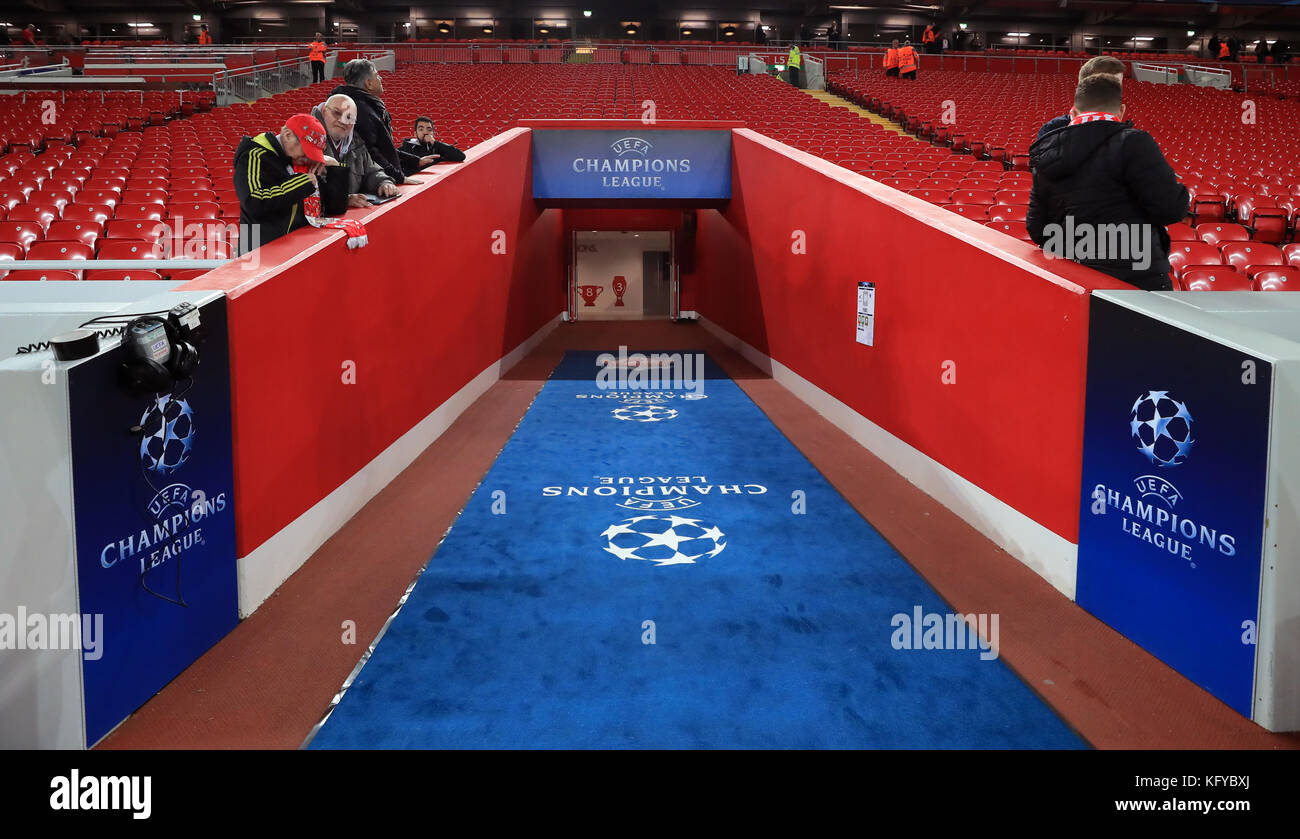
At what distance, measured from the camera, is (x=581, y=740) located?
8.23 feet

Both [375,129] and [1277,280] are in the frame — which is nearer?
[1277,280]

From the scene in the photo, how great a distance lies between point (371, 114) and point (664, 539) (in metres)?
3.44

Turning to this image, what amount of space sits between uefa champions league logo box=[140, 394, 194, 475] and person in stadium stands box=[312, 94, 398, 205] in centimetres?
185

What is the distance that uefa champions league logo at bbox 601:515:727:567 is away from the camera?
402 cm

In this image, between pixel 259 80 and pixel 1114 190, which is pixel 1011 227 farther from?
pixel 259 80

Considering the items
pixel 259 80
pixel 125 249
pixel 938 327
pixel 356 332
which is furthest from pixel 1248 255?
pixel 259 80

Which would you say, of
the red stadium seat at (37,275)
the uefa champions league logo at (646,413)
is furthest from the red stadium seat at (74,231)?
the uefa champions league logo at (646,413)

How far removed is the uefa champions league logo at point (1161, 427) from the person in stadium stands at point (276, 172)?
3583 mm

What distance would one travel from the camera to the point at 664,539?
4.23 metres

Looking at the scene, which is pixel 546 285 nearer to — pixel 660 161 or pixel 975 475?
pixel 660 161

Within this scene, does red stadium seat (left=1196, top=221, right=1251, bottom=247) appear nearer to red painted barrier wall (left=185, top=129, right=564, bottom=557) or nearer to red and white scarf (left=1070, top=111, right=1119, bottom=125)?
red and white scarf (left=1070, top=111, right=1119, bottom=125)

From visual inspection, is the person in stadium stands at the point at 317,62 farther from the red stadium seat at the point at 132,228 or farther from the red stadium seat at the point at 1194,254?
the red stadium seat at the point at 1194,254

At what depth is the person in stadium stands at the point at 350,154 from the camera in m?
4.36
